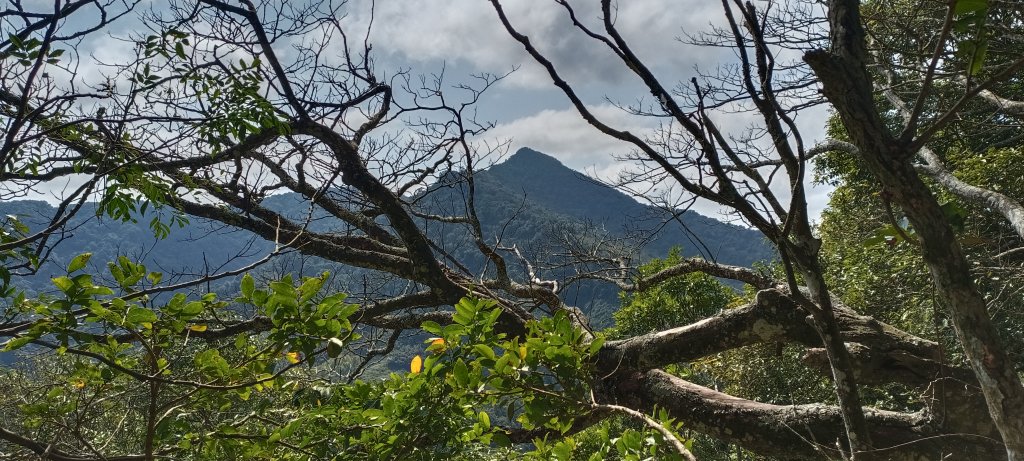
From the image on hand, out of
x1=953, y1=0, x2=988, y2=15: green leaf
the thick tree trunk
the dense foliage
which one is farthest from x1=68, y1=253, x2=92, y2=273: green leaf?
the thick tree trunk

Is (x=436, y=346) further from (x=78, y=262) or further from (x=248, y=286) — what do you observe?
(x=78, y=262)

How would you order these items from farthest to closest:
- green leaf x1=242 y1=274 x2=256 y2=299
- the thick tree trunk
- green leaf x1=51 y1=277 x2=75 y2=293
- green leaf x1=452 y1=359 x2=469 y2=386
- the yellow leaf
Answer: the thick tree trunk < the yellow leaf < green leaf x1=452 y1=359 x2=469 y2=386 < green leaf x1=242 y1=274 x2=256 y2=299 < green leaf x1=51 y1=277 x2=75 y2=293

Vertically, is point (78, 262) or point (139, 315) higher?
point (78, 262)

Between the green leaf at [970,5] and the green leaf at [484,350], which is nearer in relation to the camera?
the green leaf at [970,5]

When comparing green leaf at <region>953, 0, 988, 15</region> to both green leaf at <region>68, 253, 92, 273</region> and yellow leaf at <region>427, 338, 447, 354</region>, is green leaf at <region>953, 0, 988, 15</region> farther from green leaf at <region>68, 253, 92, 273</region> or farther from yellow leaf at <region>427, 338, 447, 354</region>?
green leaf at <region>68, 253, 92, 273</region>

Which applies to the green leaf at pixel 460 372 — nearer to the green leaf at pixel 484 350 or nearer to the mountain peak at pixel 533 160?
the green leaf at pixel 484 350

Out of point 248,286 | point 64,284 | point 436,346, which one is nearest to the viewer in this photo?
point 64,284

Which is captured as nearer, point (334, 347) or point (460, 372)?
point (334, 347)

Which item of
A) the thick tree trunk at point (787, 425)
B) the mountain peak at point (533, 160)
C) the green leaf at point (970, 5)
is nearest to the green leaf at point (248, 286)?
the green leaf at point (970, 5)

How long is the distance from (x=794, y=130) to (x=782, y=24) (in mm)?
5518

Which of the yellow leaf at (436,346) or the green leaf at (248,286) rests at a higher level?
the green leaf at (248,286)

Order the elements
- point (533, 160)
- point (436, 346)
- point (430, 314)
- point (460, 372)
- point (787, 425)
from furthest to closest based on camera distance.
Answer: point (533, 160) → point (430, 314) → point (787, 425) → point (436, 346) → point (460, 372)

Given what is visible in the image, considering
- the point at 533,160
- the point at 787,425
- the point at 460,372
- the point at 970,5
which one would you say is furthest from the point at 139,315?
the point at 533,160

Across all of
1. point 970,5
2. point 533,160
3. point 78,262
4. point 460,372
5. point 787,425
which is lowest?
point 787,425
